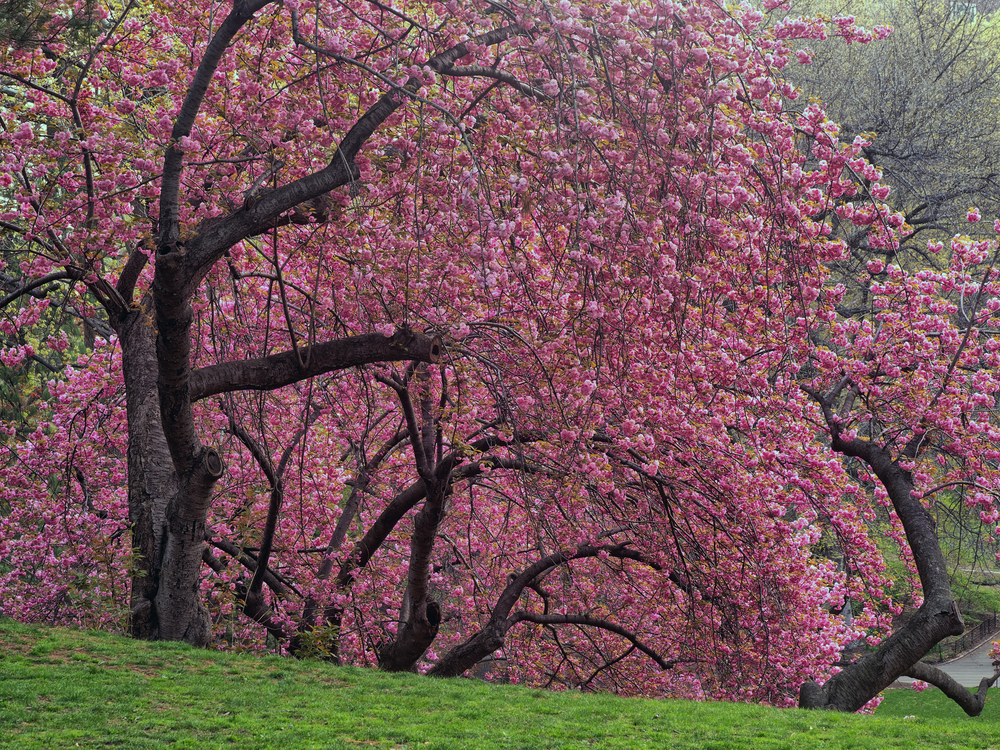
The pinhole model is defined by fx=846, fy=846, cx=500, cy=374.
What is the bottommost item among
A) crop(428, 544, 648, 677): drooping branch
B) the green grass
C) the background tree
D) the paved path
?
the paved path

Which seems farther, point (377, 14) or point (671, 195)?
point (377, 14)

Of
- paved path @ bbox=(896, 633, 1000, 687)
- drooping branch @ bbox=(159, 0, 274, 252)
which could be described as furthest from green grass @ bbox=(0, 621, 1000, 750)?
paved path @ bbox=(896, 633, 1000, 687)

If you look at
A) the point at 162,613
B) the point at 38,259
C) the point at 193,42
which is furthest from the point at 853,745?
the point at 38,259

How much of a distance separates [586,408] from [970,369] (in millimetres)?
5705

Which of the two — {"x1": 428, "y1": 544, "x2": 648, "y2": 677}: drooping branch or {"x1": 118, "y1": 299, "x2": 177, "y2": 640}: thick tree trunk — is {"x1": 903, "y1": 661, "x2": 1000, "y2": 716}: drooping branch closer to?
{"x1": 428, "y1": 544, "x2": 648, "y2": 677}: drooping branch

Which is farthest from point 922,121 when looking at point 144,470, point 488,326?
point 144,470

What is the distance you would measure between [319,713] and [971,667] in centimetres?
2314

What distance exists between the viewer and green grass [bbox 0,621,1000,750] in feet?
20.7

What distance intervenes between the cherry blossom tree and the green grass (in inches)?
35.0

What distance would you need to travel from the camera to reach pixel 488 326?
24.9 ft

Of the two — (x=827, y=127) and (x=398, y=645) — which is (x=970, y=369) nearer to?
(x=827, y=127)

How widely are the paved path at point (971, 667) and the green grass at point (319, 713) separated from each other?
15062mm

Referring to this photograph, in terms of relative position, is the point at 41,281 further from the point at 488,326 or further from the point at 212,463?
the point at 488,326

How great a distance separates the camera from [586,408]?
738 cm
